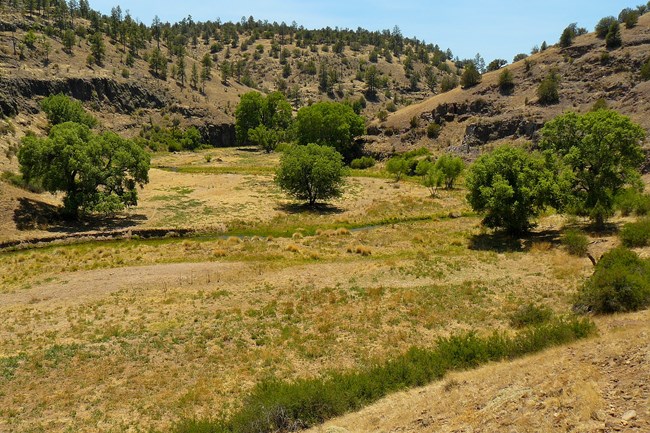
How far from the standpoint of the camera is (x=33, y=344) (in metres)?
26.4

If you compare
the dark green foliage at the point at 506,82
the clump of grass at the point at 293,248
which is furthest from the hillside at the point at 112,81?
the clump of grass at the point at 293,248

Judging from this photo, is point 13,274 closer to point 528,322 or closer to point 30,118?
point 528,322

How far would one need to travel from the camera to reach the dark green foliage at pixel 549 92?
103375 millimetres

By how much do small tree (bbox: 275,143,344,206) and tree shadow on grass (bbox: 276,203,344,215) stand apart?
3.38 ft

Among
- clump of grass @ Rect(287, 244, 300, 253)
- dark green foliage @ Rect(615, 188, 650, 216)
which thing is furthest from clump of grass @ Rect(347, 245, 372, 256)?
dark green foliage @ Rect(615, 188, 650, 216)

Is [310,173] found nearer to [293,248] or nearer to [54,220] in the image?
[293,248]

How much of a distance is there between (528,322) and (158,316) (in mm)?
22076

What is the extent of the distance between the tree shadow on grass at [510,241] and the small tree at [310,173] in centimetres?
2465

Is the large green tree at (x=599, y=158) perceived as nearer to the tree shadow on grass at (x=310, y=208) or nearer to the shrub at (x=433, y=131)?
the tree shadow on grass at (x=310, y=208)

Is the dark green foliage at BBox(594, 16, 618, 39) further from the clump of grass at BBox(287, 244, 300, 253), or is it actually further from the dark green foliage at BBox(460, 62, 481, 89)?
the clump of grass at BBox(287, 244, 300, 253)

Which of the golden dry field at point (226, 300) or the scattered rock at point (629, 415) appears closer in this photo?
the scattered rock at point (629, 415)

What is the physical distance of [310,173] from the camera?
6794 centimetres

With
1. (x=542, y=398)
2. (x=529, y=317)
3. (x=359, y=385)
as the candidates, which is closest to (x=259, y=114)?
(x=529, y=317)

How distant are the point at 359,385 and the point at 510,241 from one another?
3281 centimetres
